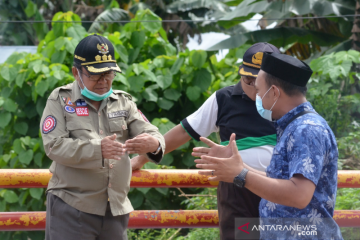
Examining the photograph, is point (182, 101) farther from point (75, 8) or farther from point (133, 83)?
point (75, 8)

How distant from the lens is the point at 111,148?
2100 millimetres

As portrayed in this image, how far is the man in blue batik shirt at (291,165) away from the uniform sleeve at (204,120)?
72cm

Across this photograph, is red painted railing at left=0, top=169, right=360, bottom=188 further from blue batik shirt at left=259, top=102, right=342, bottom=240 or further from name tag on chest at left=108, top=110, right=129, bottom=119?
blue batik shirt at left=259, top=102, right=342, bottom=240

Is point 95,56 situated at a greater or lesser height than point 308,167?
greater

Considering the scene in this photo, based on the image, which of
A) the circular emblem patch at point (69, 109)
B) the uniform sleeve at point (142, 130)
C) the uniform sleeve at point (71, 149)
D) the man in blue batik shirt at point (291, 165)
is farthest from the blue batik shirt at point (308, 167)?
the circular emblem patch at point (69, 109)

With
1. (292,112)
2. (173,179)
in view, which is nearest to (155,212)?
(173,179)

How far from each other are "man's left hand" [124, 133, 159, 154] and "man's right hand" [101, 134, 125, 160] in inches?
4.4

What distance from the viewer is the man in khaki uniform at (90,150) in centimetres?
213

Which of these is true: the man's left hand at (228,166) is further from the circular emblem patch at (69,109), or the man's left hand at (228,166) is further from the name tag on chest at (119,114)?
the circular emblem patch at (69,109)

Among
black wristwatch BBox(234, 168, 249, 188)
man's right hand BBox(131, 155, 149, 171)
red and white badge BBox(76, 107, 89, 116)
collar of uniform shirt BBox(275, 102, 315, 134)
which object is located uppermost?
collar of uniform shirt BBox(275, 102, 315, 134)

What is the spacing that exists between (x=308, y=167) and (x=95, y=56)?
1294 millimetres

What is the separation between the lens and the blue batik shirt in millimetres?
1665

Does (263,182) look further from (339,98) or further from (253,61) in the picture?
(339,98)
